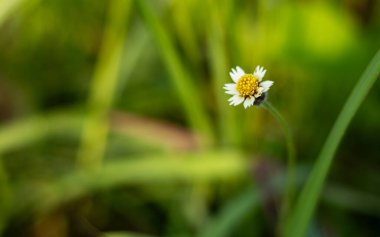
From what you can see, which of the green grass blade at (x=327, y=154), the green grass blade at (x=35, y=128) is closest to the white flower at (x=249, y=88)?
the green grass blade at (x=327, y=154)

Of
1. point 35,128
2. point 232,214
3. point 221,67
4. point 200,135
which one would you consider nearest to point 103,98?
point 35,128

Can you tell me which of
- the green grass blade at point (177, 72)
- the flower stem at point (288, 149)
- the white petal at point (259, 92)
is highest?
the green grass blade at point (177, 72)

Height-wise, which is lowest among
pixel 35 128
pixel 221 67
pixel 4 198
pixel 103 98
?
pixel 4 198

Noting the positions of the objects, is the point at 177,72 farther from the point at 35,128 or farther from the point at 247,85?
the point at 35,128

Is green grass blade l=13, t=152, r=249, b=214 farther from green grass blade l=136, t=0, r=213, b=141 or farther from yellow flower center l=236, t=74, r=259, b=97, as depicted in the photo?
yellow flower center l=236, t=74, r=259, b=97

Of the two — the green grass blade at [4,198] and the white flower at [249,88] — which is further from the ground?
the white flower at [249,88]

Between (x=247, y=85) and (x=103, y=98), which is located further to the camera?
(x=103, y=98)

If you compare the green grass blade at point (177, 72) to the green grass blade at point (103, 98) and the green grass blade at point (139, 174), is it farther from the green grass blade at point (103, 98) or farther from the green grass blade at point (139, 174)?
the green grass blade at point (103, 98)
